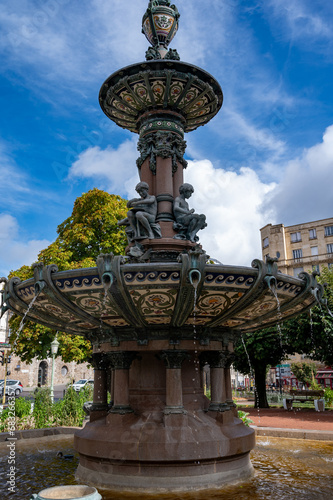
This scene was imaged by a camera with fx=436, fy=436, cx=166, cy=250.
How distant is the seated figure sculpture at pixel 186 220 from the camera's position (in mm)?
8531

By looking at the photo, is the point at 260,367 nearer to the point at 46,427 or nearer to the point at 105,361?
the point at 46,427

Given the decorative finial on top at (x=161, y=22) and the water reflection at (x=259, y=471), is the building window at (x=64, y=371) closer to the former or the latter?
the water reflection at (x=259, y=471)

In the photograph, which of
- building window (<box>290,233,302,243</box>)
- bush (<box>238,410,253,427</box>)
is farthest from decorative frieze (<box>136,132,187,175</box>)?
building window (<box>290,233,302,243</box>)

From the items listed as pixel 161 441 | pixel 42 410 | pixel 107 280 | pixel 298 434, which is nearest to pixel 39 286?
pixel 107 280

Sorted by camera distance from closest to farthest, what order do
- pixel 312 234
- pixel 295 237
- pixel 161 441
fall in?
pixel 161 441 → pixel 312 234 → pixel 295 237

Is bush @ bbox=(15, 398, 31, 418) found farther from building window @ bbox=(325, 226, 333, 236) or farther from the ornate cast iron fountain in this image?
Result: building window @ bbox=(325, 226, 333, 236)

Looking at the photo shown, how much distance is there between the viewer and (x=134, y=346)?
758 centimetres

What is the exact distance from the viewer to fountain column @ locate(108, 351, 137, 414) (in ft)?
24.3

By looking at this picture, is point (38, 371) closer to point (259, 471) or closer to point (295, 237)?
point (295, 237)

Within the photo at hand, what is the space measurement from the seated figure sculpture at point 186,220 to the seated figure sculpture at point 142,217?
0.42 meters

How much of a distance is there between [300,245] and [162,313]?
175ft

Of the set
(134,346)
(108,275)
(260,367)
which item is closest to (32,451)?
(134,346)

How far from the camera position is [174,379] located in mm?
7305

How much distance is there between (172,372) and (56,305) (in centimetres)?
224
